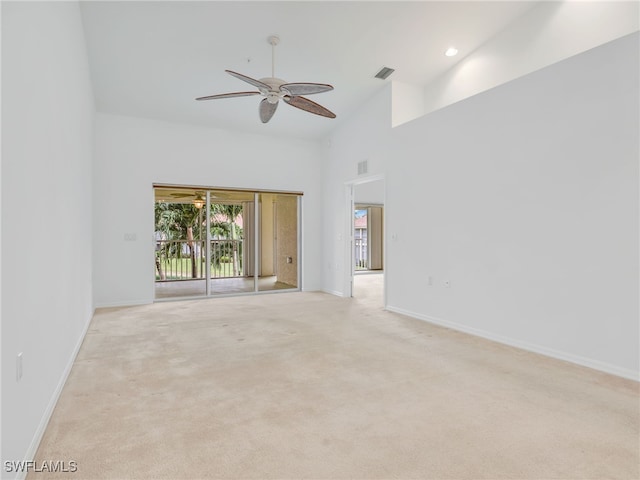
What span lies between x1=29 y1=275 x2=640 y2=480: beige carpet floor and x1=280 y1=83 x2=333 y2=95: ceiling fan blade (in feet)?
8.41

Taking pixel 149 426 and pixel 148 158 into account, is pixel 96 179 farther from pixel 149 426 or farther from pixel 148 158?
pixel 149 426

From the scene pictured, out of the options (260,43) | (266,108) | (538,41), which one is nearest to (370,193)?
(538,41)

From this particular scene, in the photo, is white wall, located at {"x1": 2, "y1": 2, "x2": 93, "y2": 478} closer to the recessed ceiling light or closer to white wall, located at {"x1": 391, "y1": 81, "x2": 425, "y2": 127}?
white wall, located at {"x1": 391, "y1": 81, "x2": 425, "y2": 127}

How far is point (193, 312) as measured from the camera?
5.37m

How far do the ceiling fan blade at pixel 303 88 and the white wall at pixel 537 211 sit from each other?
177 centimetres

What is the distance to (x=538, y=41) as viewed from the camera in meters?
4.29

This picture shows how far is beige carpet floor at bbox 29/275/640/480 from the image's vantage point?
1766mm

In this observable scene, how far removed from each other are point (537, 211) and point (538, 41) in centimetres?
223

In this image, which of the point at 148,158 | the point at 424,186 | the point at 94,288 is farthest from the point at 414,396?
the point at 148,158

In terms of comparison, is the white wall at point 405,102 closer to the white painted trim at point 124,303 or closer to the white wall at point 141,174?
the white wall at point 141,174

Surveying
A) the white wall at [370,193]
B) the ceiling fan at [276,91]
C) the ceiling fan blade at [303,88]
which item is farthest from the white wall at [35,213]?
the white wall at [370,193]

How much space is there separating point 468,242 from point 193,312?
3.88 m

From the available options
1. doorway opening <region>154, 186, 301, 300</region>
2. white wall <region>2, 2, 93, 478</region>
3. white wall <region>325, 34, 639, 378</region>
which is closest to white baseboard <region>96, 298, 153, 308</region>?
doorway opening <region>154, 186, 301, 300</region>

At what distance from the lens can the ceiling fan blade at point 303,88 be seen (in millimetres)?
3592
